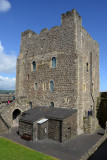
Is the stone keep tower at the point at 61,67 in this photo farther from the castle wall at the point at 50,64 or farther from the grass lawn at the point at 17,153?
the grass lawn at the point at 17,153

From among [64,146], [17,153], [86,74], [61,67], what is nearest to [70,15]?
[61,67]

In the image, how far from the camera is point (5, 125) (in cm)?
1877

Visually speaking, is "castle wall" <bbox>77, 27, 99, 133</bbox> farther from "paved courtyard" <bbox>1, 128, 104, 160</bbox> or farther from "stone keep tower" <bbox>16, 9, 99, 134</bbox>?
"paved courtyard" <bbox>1, 128, 104, 160</bbox>

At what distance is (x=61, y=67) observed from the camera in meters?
20.7

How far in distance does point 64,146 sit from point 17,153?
190 inches

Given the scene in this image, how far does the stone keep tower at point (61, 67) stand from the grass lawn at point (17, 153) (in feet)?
26.1

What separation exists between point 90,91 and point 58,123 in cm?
930

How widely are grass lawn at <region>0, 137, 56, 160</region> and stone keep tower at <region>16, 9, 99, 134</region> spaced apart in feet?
26.1

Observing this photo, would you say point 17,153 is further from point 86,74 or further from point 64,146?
point 86,74

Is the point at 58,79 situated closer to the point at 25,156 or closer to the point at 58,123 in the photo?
the point at 58,123

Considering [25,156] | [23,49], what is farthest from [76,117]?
→ [23,49]

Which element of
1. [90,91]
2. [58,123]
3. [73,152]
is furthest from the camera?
[90,91]

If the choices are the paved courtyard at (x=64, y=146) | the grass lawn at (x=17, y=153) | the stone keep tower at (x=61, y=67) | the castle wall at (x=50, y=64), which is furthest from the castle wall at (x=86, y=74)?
the grass lawn at (x=17, y=153)

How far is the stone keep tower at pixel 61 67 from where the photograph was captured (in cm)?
1952
